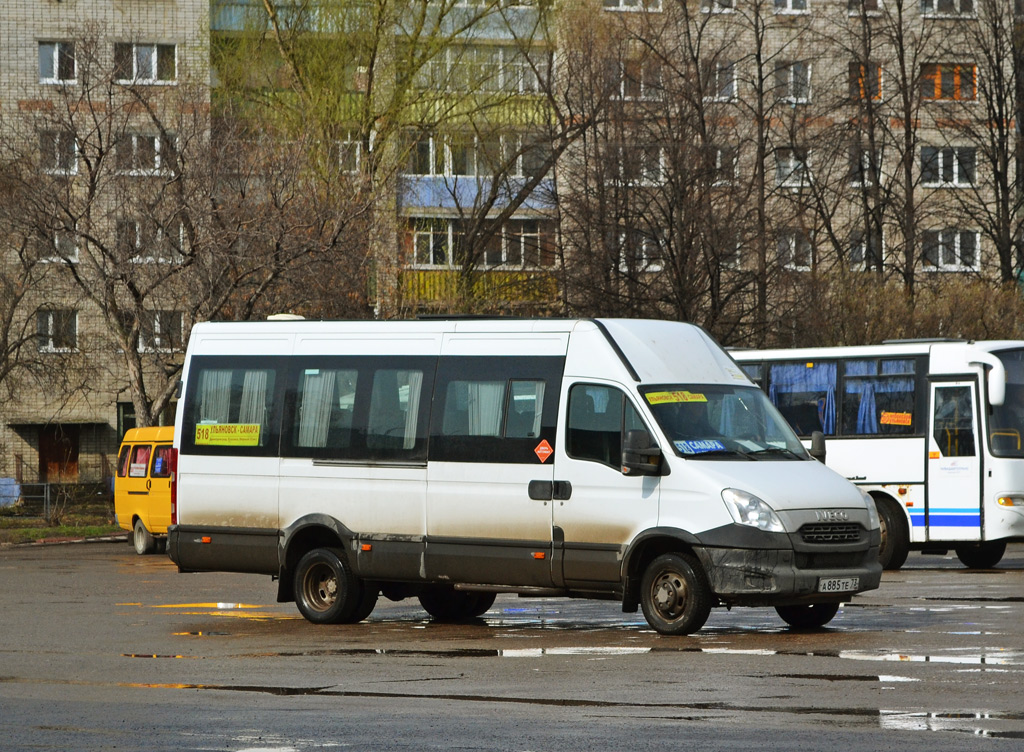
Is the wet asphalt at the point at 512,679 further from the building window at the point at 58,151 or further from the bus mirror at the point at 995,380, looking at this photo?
the building window at the point at 58,151

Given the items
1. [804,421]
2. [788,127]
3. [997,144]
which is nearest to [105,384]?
[788,127]

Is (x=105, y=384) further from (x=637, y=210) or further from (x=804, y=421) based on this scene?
(x=804, y=421)

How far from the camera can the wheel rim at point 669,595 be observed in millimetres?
14109

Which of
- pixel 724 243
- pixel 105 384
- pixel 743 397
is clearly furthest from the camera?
pixel 105 384

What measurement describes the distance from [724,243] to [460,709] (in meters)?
27.3

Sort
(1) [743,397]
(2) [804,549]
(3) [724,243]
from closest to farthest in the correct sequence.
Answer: (2) [804,549], (1) [743,397], (3) [724,243]

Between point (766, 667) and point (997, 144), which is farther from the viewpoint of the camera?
point (997, 144)

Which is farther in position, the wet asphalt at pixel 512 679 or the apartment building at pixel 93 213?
the apartment building at pixel 93 213

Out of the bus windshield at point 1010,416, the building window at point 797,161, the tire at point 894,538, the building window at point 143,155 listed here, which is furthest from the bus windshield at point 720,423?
the building window at point 797,161

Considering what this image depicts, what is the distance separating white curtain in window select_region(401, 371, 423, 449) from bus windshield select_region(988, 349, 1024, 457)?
422 inches

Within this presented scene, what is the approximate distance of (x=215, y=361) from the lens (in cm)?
1694

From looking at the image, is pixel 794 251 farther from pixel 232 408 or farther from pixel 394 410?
pixel 394 410

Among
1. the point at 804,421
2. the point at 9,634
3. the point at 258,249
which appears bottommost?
the point at 9,634

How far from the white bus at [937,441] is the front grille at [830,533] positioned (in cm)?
920
